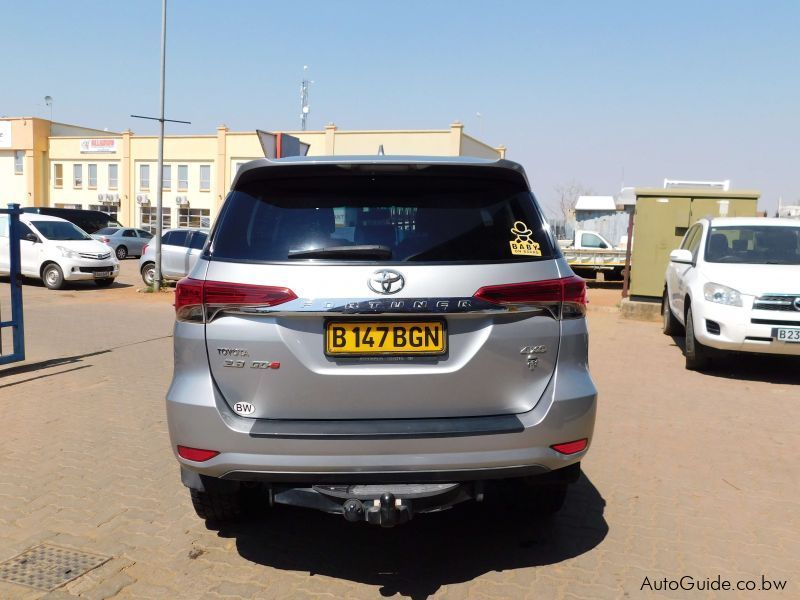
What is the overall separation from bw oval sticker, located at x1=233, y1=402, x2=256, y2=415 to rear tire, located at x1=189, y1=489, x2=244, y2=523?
0.83 metres

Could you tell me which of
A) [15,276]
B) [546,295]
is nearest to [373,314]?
[546,295]

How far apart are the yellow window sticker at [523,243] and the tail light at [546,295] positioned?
0.15 meters

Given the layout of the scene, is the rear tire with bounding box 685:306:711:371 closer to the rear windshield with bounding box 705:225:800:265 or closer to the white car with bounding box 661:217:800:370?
the white car with bounding box 661:217:800:370

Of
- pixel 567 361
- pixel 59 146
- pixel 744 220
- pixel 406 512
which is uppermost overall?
pixel 59 146

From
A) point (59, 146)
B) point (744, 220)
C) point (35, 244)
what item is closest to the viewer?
point (744, 220)

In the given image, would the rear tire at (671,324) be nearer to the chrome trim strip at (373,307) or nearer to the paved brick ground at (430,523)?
the paved brick ground at (430,523)

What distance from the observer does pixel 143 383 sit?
713 cm

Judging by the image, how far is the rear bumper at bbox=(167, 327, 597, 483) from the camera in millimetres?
2768

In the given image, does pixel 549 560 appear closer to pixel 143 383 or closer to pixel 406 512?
pixel 406 512

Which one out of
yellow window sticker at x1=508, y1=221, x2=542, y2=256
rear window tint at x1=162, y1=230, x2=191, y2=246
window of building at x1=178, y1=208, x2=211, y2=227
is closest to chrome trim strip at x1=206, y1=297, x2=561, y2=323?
yellow window sticker at x1=508, y1=221, x2=542, y2=256

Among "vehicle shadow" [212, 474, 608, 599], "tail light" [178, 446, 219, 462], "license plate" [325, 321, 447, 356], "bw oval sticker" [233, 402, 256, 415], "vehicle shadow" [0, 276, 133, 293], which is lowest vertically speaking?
"vehicle shadow" [0, 276, 133, 293]

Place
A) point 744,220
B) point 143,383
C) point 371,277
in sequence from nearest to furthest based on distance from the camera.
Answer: point 371,277 < point 143,383 < point 744,220

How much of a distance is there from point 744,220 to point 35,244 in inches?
639

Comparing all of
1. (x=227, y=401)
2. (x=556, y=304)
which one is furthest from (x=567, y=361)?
(x=227, y=401)
